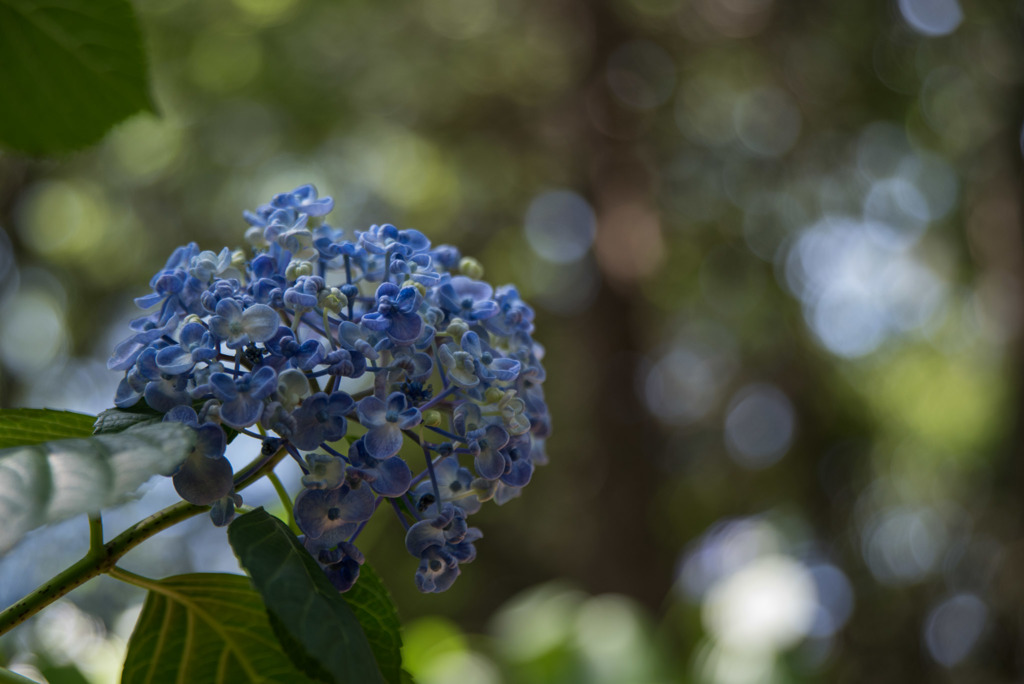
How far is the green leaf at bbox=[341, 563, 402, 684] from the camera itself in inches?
29.2

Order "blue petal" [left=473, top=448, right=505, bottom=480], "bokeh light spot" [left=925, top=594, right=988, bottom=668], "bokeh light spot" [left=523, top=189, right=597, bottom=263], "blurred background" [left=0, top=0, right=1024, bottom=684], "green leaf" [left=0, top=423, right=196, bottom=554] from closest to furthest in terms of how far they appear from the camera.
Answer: "green leaf" [left=0, top=423, right=196, bottom=554] < "blue petal" [left=473, top=448, right=505, bottom=480] < "bokeh light spot" [left=925, top=594, right=988, bottom=668] < "blurred background" [left=0, top=0, right=1024, bottom=684] < "bokeh light spot" [left=523, top=189, right=597, bottom=263]

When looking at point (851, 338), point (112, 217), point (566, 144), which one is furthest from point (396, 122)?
point (851, 338)

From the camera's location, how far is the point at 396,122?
5.77 metres

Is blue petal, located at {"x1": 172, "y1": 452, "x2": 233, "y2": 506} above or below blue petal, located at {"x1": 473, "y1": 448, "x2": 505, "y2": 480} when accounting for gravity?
below

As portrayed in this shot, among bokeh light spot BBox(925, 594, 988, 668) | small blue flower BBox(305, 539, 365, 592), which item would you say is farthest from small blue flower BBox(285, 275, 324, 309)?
bokeh light spot BBox(925, 594, 988, 668)

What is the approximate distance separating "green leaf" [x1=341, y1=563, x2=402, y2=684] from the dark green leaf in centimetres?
24

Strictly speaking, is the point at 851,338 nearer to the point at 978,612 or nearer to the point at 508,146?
the point at 978,612

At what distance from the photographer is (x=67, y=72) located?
98 centimetres

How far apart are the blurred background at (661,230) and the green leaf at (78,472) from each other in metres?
3.61

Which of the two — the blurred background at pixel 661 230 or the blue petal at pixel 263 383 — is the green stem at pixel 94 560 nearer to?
the blue petal at pixel 263 383

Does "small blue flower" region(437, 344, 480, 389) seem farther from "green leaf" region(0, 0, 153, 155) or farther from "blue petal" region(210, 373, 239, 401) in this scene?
"green leaf" region(0, 0, 153, 155)

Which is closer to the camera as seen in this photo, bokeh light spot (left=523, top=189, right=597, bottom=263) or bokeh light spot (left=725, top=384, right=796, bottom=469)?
bokeh light spot (left=523, top=189, right=597, bottom=263)

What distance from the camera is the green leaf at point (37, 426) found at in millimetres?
678

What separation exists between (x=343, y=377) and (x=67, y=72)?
592 mm
